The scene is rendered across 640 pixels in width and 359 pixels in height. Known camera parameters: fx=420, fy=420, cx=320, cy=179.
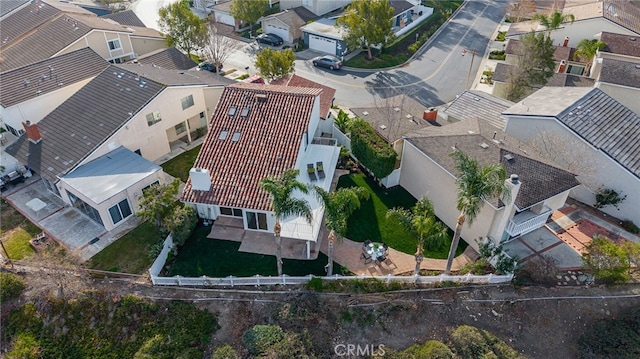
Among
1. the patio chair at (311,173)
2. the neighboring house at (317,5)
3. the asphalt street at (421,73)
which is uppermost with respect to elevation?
the neighboring house at (317,5)

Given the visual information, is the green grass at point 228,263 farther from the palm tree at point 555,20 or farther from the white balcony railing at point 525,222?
the palm tree at point 555,20

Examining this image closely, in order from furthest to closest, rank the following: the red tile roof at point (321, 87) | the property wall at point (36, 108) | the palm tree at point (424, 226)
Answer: the red tile roof at point (321, 87)
the property wall at point (36, 108)
the palm tree at point (424, 226)

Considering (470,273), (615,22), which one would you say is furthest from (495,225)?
(615,22)

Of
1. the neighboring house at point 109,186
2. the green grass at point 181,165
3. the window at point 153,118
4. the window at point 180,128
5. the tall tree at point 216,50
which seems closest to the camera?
the neighboring house at point 109,186

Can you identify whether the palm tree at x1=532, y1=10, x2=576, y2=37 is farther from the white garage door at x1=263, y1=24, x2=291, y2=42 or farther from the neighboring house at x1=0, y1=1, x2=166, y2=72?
the neighboring house at x1=0, y1=1, x2=166, y2=72

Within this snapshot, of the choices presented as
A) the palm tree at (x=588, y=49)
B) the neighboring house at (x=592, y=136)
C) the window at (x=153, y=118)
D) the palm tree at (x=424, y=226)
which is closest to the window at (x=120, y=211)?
the window at (x=153, y=118)

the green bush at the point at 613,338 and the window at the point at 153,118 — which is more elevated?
the window at the point at 153,118
